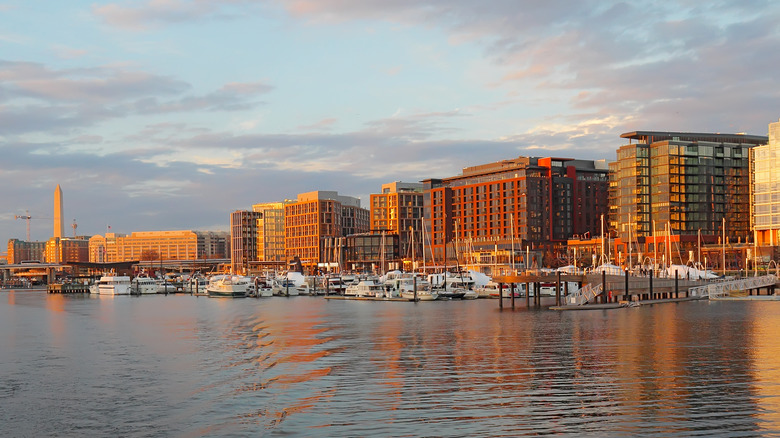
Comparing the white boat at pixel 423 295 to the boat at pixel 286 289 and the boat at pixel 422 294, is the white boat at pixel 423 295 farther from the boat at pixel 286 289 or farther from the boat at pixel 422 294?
the boat at pixel 286 289

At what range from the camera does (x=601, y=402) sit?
43.1 m

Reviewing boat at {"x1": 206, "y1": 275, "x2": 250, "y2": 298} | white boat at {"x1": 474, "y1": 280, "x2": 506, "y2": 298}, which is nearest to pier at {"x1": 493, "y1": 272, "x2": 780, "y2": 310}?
white boat at {"x1": 474, "y1": 280, "x2": 506, "y2": 298}

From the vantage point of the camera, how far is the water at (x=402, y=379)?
39375 millimetres

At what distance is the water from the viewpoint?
129 feet

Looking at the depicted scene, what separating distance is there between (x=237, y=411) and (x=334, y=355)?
21.7 meters

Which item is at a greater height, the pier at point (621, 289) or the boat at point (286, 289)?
the pier at point (621, 289)

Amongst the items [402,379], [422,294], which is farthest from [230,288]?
[402,379]

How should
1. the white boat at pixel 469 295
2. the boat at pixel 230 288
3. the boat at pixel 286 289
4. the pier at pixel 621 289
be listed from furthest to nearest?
→ 1. the boat at pixel 286 289
2. the boat at pixel 230 288
3. the white boat at pixel 469 295
4. the pier at pixel 621 289

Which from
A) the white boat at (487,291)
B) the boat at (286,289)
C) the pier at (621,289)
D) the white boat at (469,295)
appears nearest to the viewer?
the pier at (621,289)

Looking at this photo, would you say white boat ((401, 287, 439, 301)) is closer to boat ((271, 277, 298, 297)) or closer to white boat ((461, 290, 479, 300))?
white boat ((461, 290, 479, 300))

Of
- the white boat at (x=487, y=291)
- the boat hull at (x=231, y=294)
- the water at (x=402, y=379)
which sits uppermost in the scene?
the water at (x=402, y=379)

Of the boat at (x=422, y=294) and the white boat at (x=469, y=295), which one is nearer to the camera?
the boat at (x=422, y=294)

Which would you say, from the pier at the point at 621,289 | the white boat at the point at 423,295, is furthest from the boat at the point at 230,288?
the pier at the point at 621,289

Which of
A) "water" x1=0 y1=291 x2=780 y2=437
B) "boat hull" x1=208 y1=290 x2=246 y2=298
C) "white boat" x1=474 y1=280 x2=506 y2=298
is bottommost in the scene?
"boat hull" x1=208 y1=290 x2=246 y2=298
